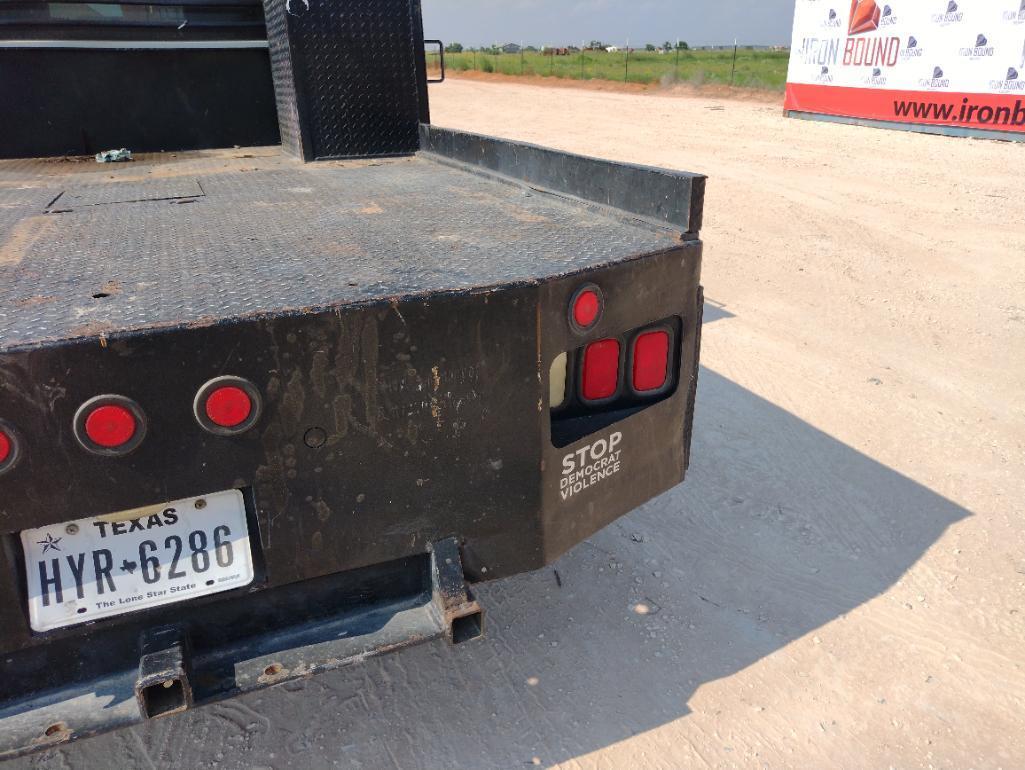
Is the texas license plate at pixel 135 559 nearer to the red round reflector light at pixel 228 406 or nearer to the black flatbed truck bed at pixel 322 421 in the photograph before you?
the black flatbed truck bed at pixel 322 421

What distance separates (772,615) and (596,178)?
164 centimetres

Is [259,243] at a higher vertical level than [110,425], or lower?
higher

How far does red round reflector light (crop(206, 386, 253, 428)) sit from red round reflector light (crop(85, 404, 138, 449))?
0.14 meters

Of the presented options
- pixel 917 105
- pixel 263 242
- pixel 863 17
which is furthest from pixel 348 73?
pixel 863 17

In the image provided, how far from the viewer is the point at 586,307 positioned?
1.89 meters

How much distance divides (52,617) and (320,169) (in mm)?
2787

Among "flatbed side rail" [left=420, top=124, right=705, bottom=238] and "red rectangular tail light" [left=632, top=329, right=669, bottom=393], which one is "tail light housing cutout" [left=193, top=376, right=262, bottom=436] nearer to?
"red rectangular tail light" [left=632, top=329, right=669, bottom=393]

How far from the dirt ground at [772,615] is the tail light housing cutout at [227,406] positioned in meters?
1.11

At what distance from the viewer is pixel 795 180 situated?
10445 millimetres

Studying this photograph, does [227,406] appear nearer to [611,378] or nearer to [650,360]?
[611,378]

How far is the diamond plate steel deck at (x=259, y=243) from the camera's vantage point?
1629 millimetres

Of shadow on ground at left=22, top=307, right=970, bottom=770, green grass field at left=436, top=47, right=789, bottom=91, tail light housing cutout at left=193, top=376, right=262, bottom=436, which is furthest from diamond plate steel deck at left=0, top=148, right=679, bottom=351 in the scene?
green grass field at left=436, top=47, right=789, bottom=91

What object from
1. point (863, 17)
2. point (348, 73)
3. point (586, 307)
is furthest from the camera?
point (863, 17)

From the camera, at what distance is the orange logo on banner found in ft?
50.3
